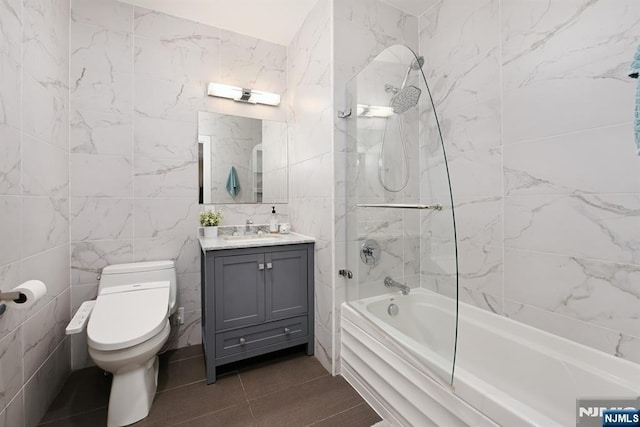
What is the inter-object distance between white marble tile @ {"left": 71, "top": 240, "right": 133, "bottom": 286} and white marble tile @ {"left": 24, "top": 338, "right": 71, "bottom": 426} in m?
0.41

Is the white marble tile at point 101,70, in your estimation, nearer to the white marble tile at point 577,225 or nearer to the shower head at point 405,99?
the shower head at point 405,99

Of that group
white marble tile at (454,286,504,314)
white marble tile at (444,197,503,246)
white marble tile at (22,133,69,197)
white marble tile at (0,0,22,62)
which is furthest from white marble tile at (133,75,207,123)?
white marble tile at (454,286,504,314)

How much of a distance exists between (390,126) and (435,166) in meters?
0.42

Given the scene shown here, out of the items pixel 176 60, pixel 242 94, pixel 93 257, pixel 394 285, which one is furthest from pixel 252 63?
pixel 394 285

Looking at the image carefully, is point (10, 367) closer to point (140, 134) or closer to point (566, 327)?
point (140, 134)

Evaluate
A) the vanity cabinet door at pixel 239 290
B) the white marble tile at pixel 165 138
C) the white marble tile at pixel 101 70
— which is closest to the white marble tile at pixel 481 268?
the vanity cabinet door at pixel 239 290

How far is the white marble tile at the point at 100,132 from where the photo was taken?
1.87 meters

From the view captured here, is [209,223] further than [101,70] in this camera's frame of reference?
Yes

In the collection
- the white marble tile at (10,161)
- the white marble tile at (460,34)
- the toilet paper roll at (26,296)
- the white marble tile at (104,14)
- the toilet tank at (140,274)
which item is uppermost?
the white marble tile at (104,14)

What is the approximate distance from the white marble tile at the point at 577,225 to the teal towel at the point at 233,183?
198 cm

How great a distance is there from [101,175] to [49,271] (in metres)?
0.72

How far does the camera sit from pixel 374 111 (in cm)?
161

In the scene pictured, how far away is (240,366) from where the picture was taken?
189 cm

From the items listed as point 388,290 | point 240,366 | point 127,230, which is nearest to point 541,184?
point 388,290
